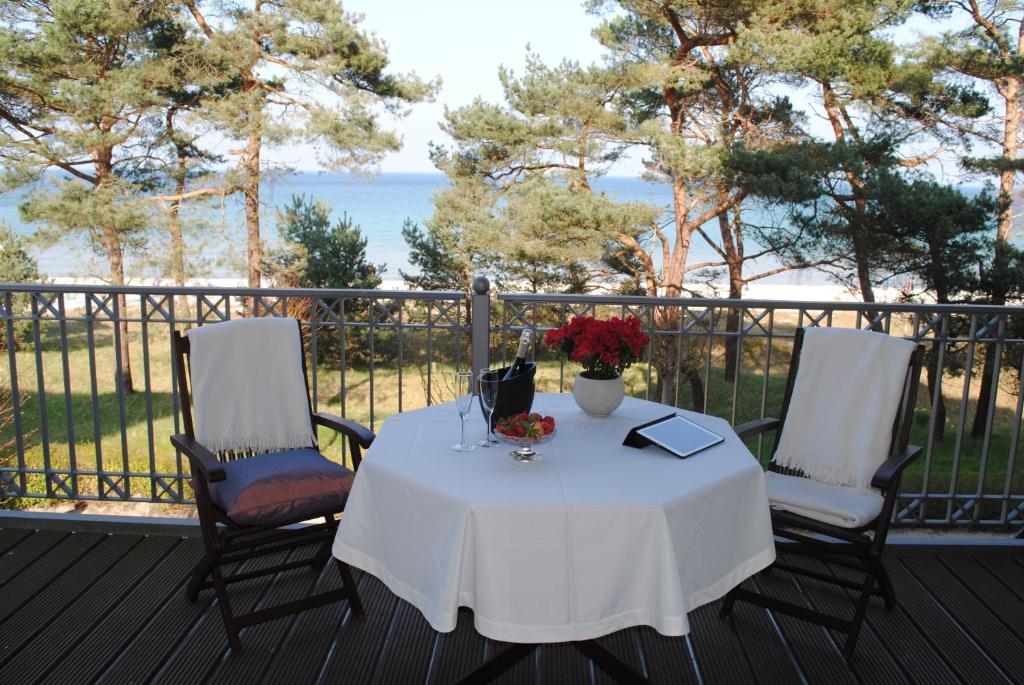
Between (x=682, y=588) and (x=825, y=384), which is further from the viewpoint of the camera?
(x=825, y=384)

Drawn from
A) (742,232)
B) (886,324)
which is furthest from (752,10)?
(886,324)

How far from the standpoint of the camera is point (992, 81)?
1045 cm

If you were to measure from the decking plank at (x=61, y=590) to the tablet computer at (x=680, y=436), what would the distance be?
2.03m

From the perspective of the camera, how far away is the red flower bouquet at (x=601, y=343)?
2402 millimetres

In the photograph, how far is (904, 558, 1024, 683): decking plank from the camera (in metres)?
2.54

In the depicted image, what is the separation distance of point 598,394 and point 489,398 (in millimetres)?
442

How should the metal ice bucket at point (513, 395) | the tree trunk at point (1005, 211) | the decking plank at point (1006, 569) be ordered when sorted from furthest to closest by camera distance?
the tree trunk at point (1005, 211), the decking plank at point (1006, 569), the metal ice bucket at point (513, 395)

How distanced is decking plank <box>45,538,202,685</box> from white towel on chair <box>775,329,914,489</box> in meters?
2.22

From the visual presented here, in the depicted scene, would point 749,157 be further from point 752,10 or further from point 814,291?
point 814,291

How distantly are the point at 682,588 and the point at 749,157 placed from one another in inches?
352

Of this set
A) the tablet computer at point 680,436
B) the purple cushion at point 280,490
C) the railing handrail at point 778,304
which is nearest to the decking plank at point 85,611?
the purple cushion at point 280,490

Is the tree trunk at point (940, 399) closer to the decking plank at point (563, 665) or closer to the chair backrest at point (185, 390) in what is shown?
the decking plank at point (563, 665)

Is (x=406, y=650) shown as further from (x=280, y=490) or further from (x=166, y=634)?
(x=166, y=634)

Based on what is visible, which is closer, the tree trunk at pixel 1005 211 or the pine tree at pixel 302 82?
the tree trunk at pixel 1005 211
